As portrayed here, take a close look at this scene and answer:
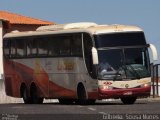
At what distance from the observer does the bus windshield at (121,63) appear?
3120 centimetres

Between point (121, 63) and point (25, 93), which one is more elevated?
point (121, 63)

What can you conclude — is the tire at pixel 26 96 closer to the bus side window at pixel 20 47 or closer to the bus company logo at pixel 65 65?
the bus side window at pixel 20 47

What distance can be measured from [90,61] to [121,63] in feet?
4.18

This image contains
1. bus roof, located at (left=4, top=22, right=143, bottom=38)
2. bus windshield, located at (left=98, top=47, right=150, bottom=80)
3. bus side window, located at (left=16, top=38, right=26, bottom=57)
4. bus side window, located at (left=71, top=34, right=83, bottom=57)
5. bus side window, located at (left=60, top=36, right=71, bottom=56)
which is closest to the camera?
bus windshield, located at (left=98, top=47, right=150, bottom=80)

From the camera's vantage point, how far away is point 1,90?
48.1m

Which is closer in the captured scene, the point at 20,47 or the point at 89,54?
the point at 89,54

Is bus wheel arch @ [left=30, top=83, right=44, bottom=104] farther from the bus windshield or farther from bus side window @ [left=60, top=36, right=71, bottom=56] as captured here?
the bus windshield

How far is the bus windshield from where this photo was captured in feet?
102

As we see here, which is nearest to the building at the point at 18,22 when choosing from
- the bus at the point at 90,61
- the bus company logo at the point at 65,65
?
the bus at the point at 90,61

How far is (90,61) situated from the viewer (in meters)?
31.5

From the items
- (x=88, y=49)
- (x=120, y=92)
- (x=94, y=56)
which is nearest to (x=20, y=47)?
(x=88, y=49)

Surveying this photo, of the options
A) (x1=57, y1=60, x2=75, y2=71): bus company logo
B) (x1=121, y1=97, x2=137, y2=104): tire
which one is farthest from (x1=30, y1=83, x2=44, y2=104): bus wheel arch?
(x1=121, y1=97, x2=137, y2=104): tire

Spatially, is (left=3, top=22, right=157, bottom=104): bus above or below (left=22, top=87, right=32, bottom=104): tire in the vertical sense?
above

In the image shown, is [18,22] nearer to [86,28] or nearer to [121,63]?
[86,28]
